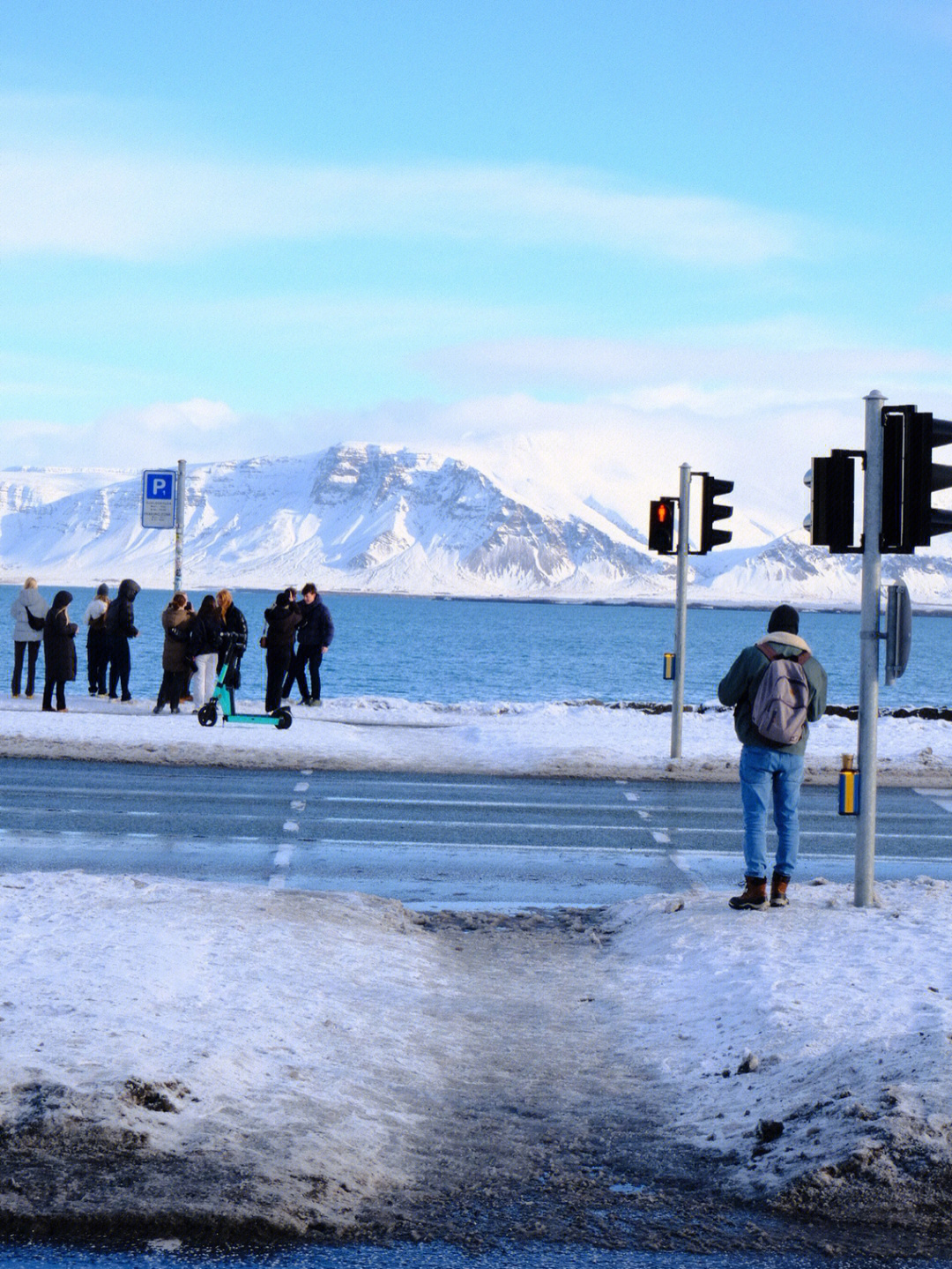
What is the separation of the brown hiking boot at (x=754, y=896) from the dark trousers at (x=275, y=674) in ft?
44.9

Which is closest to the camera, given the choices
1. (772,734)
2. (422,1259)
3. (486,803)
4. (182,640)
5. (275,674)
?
(422,1259)

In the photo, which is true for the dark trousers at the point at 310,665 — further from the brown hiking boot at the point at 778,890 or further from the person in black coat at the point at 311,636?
the brown hiking boot at the point at 778,890

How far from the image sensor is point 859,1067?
5.43 metres

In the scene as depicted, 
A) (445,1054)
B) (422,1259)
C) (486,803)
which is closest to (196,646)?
(486,803)

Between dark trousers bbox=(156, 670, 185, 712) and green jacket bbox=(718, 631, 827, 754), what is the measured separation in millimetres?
14611

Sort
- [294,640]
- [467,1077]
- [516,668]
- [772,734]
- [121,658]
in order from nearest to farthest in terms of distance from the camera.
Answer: [467,1077]
[772,734]
[294,640]
[121,658]
[516,668]

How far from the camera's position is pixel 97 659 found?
2619 cm

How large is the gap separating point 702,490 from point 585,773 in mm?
3545

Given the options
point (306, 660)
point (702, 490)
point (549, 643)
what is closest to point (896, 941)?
point (702, 490)

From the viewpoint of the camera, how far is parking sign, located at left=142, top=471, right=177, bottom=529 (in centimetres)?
2333

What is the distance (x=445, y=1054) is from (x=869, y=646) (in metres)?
4.07

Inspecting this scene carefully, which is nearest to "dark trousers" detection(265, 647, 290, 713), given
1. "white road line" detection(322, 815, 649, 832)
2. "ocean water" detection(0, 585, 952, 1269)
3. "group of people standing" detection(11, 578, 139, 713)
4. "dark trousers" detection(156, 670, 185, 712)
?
"dark trousers" detection(156, 670, 185, 712)

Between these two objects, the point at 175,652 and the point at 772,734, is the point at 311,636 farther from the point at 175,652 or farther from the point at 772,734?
the point at 772,734

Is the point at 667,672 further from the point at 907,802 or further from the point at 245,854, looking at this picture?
the point at 245,854
